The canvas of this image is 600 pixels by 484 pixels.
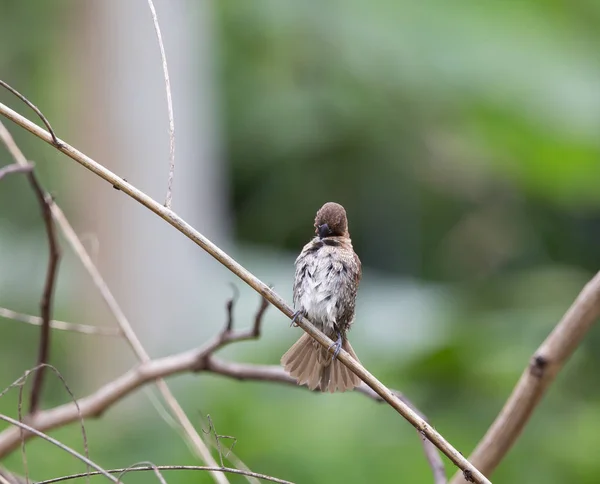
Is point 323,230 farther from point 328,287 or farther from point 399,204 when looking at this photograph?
point 399,204

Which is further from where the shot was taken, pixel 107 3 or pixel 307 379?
pixel 107 3

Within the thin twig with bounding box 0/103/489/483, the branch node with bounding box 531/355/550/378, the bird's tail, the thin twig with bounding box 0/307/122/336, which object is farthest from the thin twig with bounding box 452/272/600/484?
the thin twig with bounding box 0/307/122/336

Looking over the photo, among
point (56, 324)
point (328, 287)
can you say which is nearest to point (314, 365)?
point (328, 287)

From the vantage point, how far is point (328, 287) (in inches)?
63.4

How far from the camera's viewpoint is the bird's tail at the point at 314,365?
1466mm

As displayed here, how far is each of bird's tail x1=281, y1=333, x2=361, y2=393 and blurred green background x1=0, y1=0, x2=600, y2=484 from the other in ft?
4.63

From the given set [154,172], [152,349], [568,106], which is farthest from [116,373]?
[568,106]

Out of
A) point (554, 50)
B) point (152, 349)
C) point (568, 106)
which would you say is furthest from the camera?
point (554, 50)

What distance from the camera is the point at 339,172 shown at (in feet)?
23.1

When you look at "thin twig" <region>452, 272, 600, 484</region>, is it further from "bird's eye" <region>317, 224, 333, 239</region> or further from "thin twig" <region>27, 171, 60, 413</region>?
"thin twig" <region>27, 171, 60, 413</region>

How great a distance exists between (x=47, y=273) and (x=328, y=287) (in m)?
0.49

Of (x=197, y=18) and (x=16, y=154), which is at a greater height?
(x=197, y=18)

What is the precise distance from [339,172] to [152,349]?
3008 mm

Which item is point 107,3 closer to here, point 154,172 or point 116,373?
point 154,172
